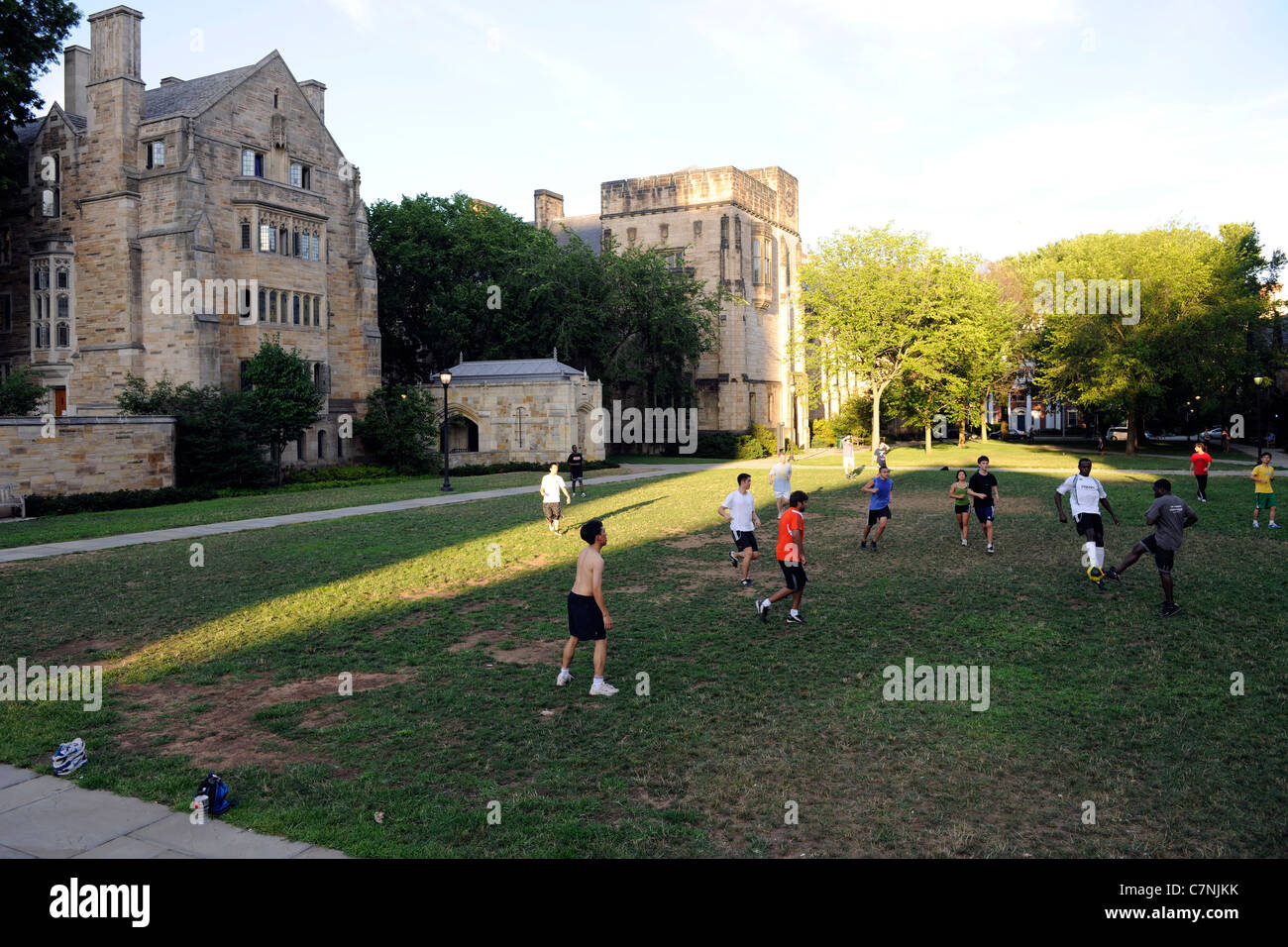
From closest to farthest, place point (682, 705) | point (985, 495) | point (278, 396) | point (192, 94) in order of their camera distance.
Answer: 1. point (682, 705)
2. point (985, 495)
3. point (278, 396)
4. point (192, 94)

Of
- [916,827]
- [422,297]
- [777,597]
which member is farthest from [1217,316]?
[916,827]

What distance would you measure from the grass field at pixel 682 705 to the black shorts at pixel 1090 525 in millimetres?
921

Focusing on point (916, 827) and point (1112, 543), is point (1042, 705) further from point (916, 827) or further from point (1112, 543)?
point (1112, 543)

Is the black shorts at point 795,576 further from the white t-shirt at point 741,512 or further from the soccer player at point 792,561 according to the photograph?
the white t-shirt at point 741,512

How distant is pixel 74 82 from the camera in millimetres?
40312

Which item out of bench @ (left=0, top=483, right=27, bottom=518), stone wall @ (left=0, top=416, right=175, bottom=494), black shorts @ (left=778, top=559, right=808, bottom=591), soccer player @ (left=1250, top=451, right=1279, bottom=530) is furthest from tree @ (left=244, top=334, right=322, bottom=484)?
soccer player @ (left=1250, top=451, right=1279, bottom=530)

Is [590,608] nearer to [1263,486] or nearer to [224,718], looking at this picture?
[224,718]

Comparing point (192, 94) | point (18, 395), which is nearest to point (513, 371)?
point (192, 94)

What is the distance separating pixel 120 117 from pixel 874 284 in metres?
40.4

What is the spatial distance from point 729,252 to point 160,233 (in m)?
37.6

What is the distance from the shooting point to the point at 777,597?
12.2 meters

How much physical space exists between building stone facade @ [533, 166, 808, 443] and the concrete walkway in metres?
55.2
